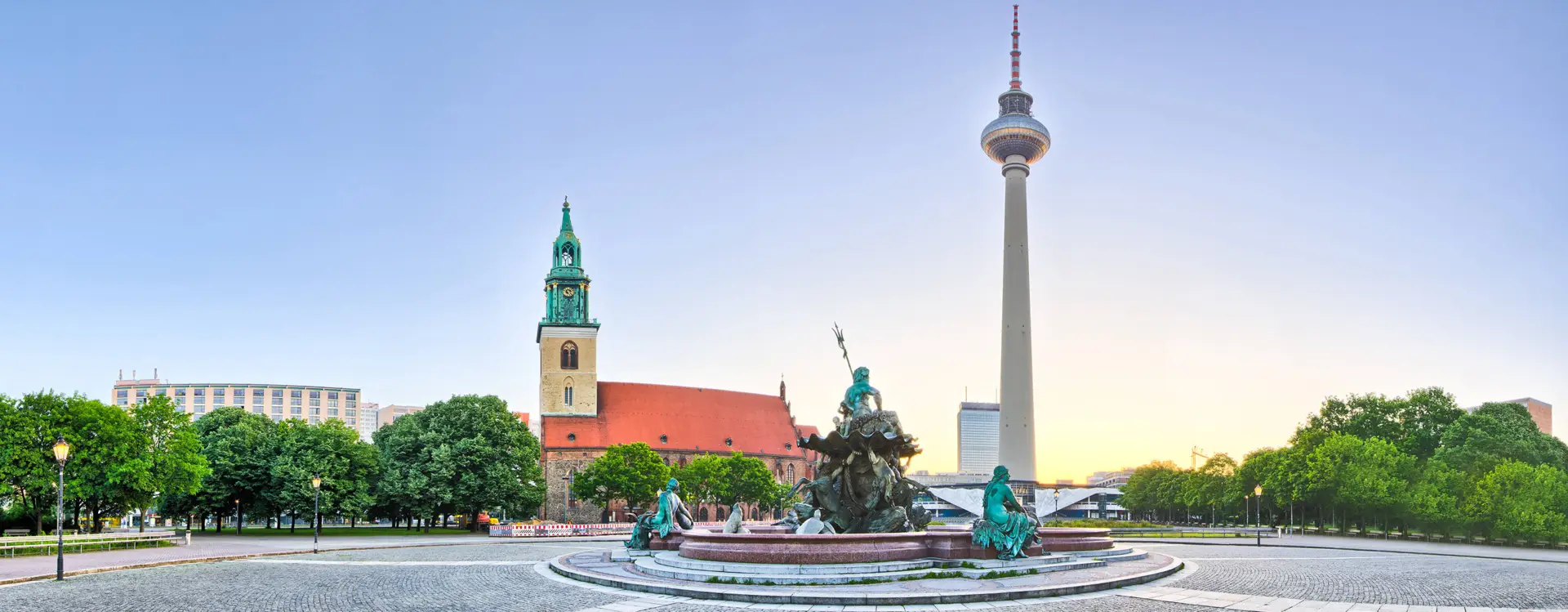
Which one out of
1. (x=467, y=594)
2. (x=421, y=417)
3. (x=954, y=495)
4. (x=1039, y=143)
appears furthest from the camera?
(x=954, y=495)

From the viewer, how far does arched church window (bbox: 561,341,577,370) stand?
8200 centimetres

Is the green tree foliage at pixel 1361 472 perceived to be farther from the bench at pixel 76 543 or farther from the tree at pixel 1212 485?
the bench at pixel 76 543

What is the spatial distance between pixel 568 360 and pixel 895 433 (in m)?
62.5

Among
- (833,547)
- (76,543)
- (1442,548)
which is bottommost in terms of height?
(1442,548)

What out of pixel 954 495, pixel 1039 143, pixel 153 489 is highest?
pixel 1039 143

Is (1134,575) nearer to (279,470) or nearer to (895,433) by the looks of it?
(895,433)

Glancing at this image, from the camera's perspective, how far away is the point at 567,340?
81812mm

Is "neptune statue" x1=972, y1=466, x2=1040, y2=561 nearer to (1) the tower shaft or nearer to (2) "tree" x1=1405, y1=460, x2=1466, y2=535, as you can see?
(2) "tree" x1=1405, y1=460, x2=1466, y2=535

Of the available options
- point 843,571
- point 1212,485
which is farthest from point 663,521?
point 1212,485

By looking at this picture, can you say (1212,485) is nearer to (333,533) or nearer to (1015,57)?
(1015,57)

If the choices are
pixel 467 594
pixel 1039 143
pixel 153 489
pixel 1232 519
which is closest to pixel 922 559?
pixel 467 594

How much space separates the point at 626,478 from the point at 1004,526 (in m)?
49.0

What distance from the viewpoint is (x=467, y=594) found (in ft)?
57.0

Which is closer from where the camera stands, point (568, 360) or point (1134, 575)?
point (1134, 575)
